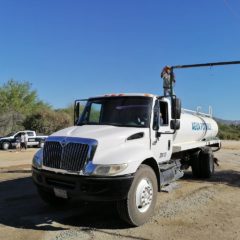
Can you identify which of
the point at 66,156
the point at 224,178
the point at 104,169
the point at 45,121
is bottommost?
the point at 224,178

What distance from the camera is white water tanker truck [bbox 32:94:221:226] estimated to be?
26.1 feet

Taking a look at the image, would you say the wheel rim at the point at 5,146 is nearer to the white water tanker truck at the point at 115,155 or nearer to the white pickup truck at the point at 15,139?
the white pickup truck at the point at 15,139

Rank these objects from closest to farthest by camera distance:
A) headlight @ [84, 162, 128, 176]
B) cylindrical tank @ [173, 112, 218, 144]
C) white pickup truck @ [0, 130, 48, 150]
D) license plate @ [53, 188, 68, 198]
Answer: headlight @ [84, 162, 128, 176] < license plate @ [53, 188, 68, 198] < cylindrical tank @ [173, 112, 218, 144] < white pickup truck @ [0, 130, 48, 150]

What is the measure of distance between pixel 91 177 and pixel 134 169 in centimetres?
88

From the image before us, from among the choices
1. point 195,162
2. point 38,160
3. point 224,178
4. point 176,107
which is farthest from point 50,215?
point 224,178

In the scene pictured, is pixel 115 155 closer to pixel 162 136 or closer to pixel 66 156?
pixel 66 156

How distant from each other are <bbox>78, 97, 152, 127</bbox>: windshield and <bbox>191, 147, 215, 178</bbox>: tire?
5889mm

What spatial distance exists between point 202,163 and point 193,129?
78.5 inches

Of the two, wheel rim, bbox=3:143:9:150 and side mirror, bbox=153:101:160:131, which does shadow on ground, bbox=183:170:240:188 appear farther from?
wheel rim, bbox=3:143:9:150

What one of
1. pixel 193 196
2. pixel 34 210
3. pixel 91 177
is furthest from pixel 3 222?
pixel 193 196

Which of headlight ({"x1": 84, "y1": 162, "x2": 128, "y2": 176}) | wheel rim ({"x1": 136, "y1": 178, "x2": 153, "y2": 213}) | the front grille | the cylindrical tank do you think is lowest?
wheel rim ({"x1": 136, "y1": 178, "x2": 153, "y2": 213})

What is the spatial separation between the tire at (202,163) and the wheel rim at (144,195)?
258 inches

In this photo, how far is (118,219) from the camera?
8.90 meters

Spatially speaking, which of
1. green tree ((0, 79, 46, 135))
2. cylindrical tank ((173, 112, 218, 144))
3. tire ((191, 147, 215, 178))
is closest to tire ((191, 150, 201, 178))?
tire ((191, 147, 215, 178))
